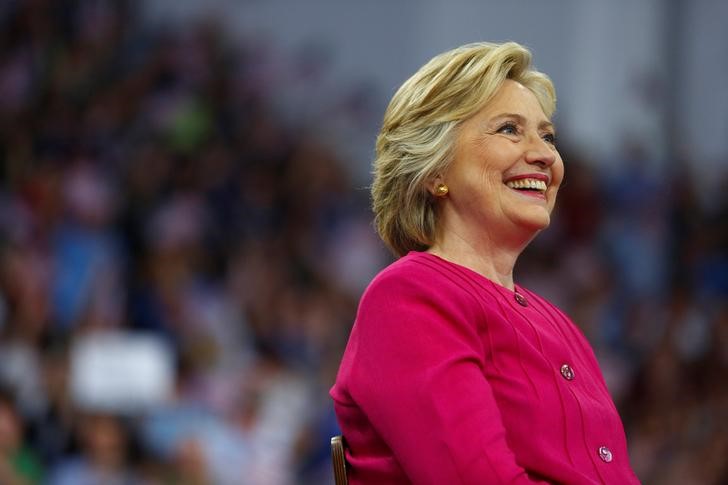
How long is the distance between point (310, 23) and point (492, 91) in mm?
7960

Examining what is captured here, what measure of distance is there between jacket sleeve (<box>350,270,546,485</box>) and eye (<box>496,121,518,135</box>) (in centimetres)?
26

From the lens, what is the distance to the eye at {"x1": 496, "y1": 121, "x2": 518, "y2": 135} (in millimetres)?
1835

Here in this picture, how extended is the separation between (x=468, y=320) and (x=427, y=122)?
31 centimetres

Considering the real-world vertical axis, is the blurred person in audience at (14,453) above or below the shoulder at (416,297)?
below

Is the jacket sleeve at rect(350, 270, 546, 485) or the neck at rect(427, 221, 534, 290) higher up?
the neck at rect(427, 221, 534, 290)

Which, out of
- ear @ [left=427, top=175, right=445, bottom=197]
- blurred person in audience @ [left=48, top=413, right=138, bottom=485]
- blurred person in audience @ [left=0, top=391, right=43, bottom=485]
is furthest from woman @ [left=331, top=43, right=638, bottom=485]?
blurred person in audience @ [left=48, top=413, right=138, bottom=485]

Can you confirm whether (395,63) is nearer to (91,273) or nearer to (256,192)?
(256,192)

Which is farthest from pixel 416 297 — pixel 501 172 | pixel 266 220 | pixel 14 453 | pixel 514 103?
pixel 266 220

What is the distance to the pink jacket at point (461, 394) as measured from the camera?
1.59m

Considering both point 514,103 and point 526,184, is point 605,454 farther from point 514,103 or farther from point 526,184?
point 514,103

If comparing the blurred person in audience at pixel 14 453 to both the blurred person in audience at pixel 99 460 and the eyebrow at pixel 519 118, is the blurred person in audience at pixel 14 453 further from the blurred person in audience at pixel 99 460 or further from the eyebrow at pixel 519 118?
the eyebrow at pixel 519 118

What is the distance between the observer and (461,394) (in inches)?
63.1

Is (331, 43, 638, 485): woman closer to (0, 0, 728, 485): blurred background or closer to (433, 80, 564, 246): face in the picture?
(433, 80, 564, 246): face

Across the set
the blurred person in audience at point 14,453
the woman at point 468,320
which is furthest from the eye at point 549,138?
the blurred person in audience at point 14,453
